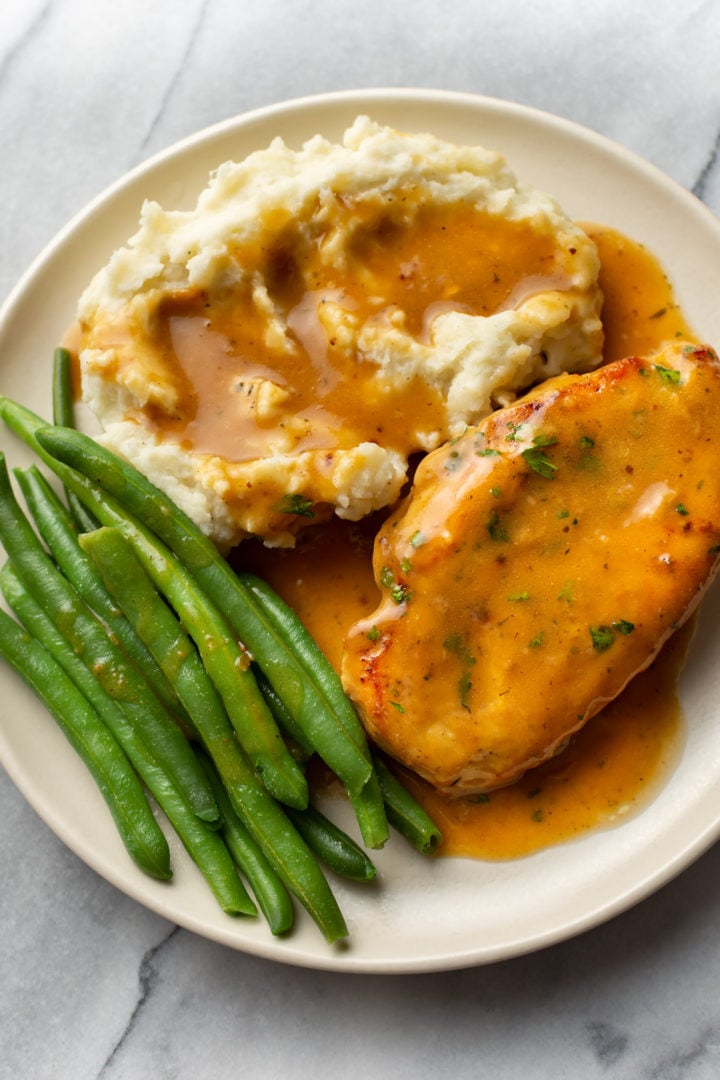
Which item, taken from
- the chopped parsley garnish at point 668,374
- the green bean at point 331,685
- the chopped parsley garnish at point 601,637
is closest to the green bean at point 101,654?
the green bean at point 331,685

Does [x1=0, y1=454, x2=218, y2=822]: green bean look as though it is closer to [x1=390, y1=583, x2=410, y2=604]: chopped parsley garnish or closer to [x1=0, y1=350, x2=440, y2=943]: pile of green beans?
[x1=0, y1=350, x2=440, y2=943]: pile of green beans

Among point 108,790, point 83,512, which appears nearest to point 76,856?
point 108,790

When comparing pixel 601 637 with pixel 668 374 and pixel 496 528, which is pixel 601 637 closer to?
pixel 496 528

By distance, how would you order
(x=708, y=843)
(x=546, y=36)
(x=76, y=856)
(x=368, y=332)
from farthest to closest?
(x=546, y=36)
(x=76, y=856)
(x=368, y=332)
(x=708, y=843)

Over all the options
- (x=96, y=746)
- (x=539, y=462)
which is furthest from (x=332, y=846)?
(x=539, y=462)

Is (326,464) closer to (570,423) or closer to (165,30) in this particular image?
(570,423)

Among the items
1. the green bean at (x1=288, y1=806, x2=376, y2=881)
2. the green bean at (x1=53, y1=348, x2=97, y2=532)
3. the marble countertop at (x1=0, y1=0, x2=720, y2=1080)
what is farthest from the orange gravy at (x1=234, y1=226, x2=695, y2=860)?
the green bean at (x1=53, y1=348, x2=97, y2=532)
